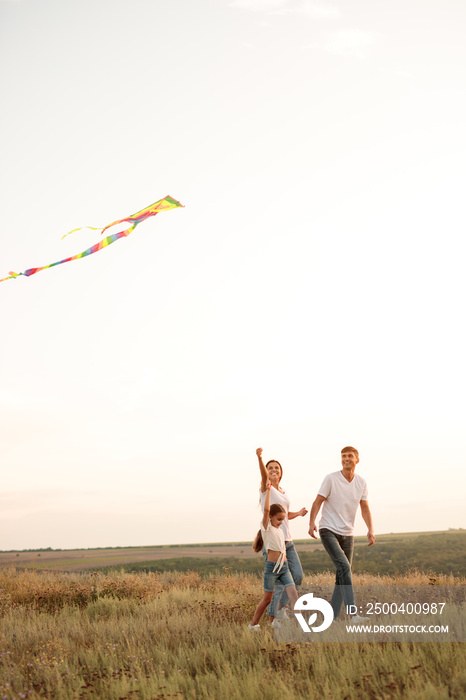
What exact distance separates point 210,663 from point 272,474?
2.45 metres

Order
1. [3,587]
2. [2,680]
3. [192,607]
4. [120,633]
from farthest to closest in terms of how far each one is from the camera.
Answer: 1. [3,587]
2. [192,607]
3. [120,633]
4. [2,680]

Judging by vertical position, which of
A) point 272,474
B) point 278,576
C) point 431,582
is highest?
point 272,474

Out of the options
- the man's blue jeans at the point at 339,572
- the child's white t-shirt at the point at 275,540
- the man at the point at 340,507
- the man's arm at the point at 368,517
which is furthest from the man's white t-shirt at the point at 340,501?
the child's white t-shirt at the point at 275,540

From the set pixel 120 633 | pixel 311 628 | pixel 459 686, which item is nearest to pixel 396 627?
pixel 311 628

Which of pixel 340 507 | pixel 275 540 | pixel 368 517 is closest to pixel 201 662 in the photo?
pixel 275 540

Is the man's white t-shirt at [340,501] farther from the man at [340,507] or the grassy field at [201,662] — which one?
the grassy field at [201,662]

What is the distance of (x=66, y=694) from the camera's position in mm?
5934

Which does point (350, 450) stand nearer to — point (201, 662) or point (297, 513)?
point (297, 513)

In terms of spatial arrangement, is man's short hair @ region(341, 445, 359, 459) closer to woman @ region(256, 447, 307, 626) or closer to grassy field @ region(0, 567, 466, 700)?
woman @ region(256, 447, 307, 626)

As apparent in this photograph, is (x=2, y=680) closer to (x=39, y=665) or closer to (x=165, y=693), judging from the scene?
(x=39, y=665)

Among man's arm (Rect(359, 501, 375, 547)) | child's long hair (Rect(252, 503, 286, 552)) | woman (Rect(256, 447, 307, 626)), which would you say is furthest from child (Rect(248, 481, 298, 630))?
man's arm (Rect(359, 501, 375, 547))

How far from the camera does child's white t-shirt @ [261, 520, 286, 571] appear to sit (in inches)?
302

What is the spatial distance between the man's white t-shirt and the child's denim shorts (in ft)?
2.56

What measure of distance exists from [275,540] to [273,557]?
209 millimetres
